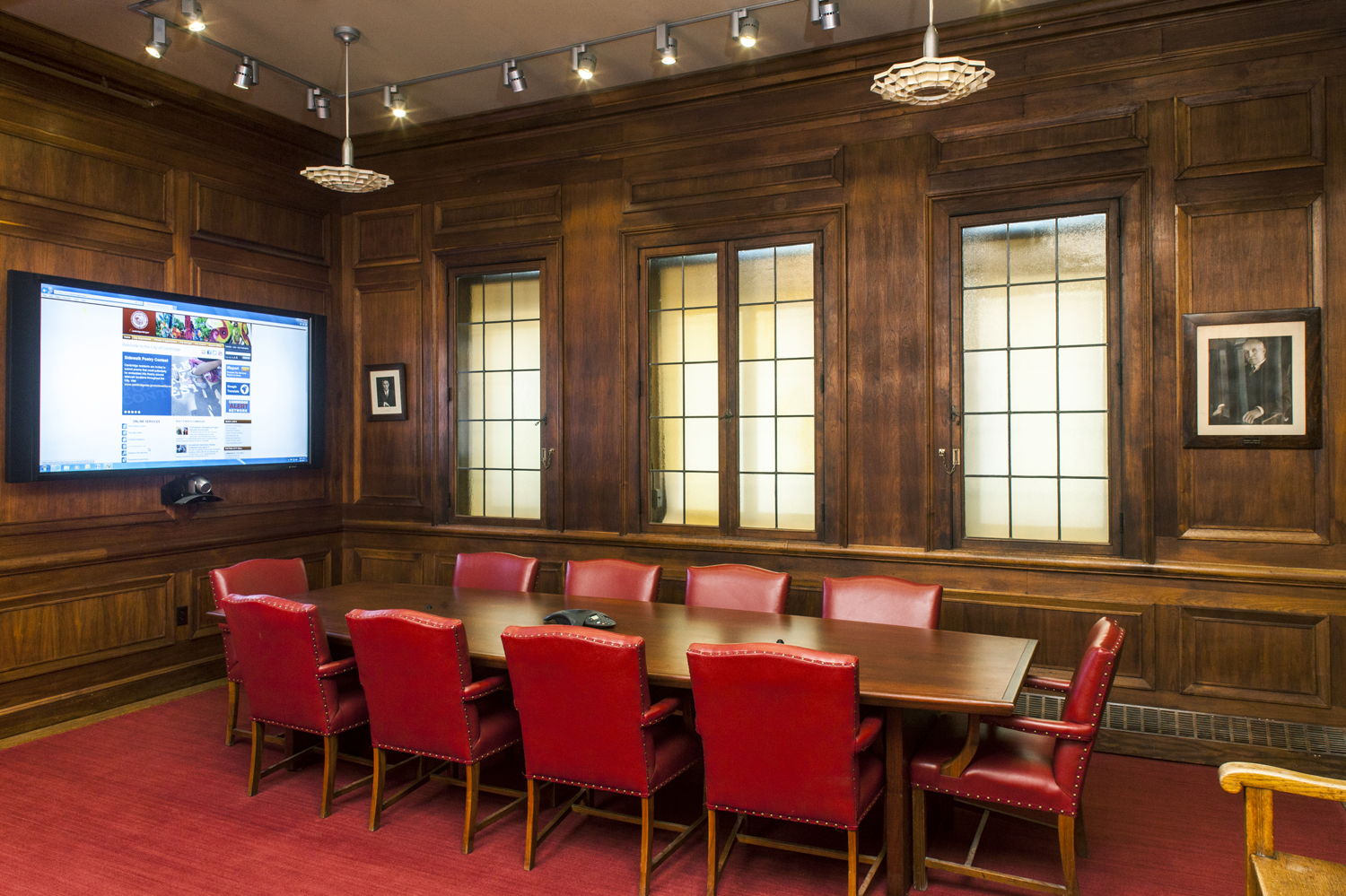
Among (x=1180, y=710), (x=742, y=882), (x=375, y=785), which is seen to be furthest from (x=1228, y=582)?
Answer: (x=375, y=785)

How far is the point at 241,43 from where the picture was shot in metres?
4.67

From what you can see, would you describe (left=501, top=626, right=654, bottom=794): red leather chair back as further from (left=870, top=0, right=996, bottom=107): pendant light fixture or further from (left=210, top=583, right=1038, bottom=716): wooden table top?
(left=870, top=0, right=996, bottom=107): pendant light fixture

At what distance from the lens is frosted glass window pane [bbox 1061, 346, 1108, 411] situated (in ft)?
14.4

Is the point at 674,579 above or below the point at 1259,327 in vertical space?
below

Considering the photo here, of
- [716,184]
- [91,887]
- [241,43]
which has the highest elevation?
[241,43]

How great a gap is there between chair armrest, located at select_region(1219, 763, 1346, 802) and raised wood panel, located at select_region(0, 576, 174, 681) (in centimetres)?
524

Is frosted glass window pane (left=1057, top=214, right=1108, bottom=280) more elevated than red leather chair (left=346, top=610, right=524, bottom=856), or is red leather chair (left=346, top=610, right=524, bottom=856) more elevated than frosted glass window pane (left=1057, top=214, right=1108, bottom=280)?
frosted glass window pane (left=1057, top=214, right=1108, bottom=280)


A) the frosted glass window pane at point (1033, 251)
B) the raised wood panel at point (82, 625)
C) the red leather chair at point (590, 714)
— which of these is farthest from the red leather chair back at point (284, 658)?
the frosted glass window pane at point (1033, 251)

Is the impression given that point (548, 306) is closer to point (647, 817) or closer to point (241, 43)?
point (241, 43)

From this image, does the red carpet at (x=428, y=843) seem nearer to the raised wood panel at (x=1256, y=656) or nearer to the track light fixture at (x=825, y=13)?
the raised wood panel at (x=1256, y=656)

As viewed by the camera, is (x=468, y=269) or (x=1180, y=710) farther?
(x=468, y=269)

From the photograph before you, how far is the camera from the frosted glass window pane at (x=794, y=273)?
500 centimetres

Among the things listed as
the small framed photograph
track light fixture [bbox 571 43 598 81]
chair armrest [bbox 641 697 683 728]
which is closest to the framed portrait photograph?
chair armrest [bbox 641 697 683 728]

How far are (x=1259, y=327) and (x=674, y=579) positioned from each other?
3307 mm
